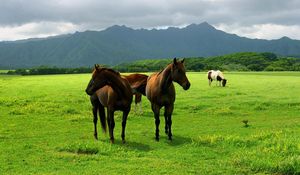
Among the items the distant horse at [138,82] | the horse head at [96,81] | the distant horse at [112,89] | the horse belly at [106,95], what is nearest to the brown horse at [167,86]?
the distant horse at [112,89]

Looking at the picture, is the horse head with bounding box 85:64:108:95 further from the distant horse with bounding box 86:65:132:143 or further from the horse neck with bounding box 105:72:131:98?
the horse neck with bounding box 105:72:131:98

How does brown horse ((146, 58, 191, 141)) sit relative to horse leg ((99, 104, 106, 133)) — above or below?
above

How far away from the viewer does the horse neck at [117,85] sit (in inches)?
540

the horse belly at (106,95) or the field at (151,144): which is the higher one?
the horse belly at (106,95)

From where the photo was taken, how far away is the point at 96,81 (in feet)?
44.4

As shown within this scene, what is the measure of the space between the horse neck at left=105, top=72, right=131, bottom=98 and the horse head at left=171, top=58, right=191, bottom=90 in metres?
1.87

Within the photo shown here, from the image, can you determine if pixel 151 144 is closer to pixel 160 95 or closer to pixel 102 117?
pixel 160 95

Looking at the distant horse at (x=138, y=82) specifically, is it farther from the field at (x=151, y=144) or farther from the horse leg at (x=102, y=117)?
the horse leg at (x=102, y=117)

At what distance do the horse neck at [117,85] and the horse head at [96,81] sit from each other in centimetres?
23

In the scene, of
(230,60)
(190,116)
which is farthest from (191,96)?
(230,60)

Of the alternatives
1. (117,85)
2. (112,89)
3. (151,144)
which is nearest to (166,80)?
(117,85)

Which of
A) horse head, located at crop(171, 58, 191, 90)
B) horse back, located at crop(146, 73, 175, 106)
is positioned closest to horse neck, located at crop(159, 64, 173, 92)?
horse back, located at crop(146, 73, 175, 106)

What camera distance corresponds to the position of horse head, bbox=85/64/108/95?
13.5m

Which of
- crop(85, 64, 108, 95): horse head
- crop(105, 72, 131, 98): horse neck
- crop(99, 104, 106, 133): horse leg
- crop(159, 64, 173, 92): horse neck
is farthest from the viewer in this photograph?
crop(99, 104, 106, 133): horse leg
